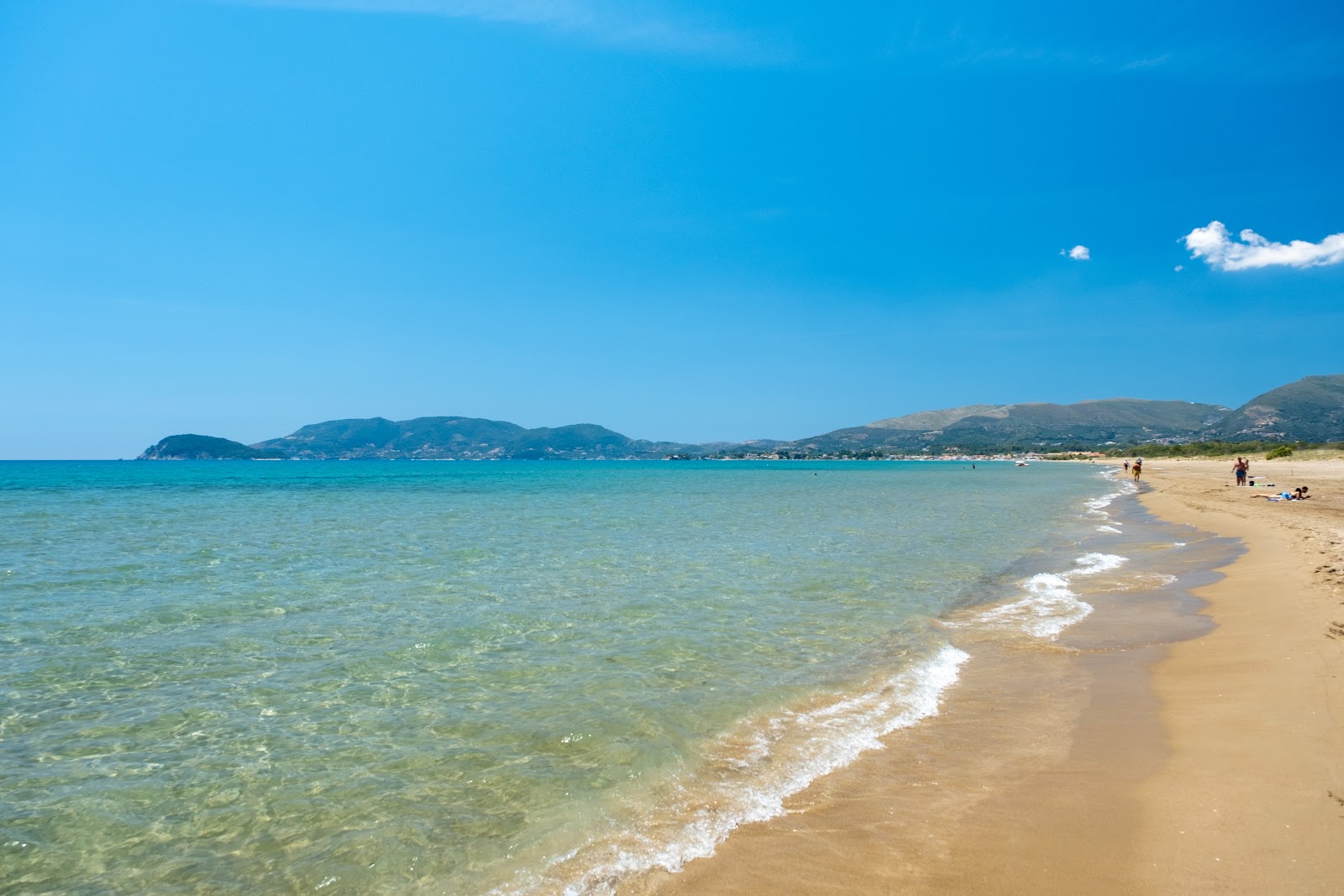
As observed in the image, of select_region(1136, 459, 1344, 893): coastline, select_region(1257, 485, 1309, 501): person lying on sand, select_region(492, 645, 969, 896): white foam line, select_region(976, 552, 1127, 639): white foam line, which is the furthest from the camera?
select_region(1257, 485, 1309, 501): person lying on sand

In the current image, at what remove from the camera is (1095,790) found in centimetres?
544

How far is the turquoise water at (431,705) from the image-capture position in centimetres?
493

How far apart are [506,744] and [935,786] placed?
4.01 m

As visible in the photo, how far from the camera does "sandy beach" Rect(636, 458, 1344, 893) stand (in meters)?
4.30

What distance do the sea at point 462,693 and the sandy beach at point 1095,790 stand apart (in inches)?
18.5

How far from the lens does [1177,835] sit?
4.64 meters

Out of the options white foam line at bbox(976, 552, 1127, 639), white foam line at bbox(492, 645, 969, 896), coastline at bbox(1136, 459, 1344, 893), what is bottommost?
white foam line at bbox(976, 552, 1127, 639)

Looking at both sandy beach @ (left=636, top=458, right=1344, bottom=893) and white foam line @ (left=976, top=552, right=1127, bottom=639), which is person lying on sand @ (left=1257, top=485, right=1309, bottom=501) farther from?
sandy beach @ (left=636, top=458, right=1344, bottom=893)

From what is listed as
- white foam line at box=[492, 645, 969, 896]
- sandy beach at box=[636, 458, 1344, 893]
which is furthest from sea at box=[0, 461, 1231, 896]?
sandy beach at box=[636, 458, 1344, 893]

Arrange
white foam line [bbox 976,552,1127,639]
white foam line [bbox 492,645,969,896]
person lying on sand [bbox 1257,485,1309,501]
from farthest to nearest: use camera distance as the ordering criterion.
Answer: person lying on sand [bbox 1257,485,1309,501]
white foam line [bbox 976,552,1127,639]
white foam line [bbox 492,645,969,896]

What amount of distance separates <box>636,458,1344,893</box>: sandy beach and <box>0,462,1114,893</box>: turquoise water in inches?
20.0

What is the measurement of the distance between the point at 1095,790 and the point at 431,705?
262 inches

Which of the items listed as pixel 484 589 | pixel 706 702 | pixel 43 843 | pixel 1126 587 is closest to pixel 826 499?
pixel 1126 587

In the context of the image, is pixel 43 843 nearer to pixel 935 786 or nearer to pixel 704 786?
pixel 704 786
